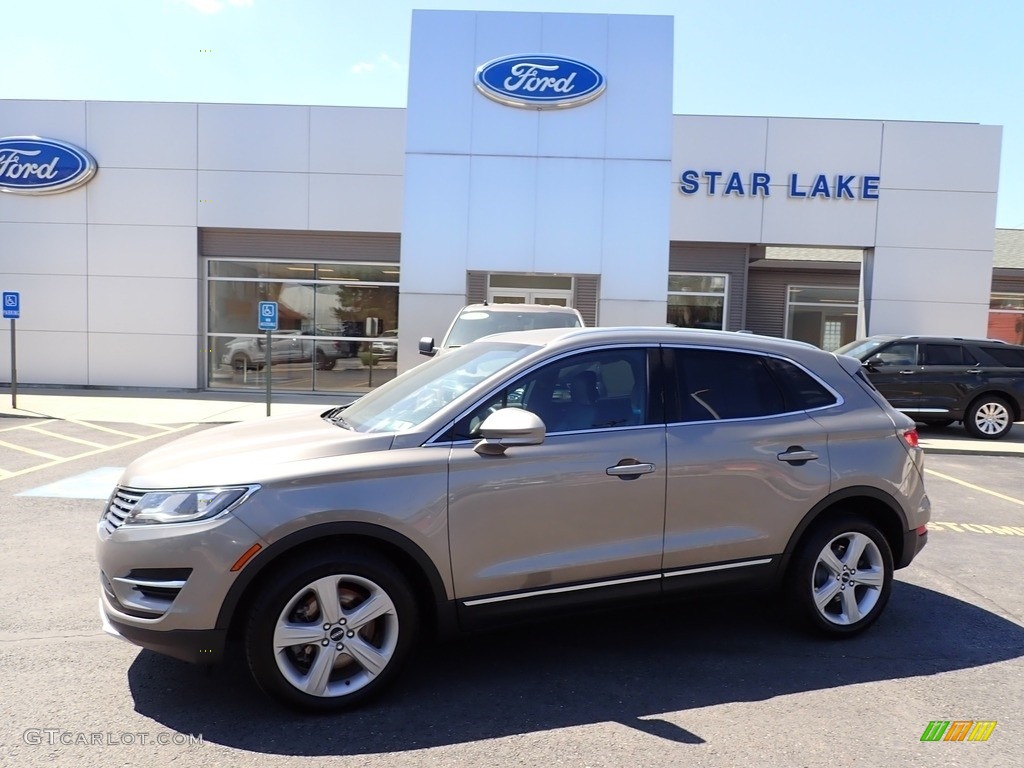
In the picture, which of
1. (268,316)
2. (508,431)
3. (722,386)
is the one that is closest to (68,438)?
(268,316)

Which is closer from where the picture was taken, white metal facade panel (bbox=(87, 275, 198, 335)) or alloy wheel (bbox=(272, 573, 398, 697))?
alloy wheel (bbox=(272, 573, 398, 697))

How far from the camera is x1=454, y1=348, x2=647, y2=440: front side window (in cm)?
364

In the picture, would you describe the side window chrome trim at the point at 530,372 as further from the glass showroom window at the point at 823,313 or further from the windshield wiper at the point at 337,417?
the glass showroom window at the point at 823,313

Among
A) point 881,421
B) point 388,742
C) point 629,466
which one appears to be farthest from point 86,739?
point 881,421

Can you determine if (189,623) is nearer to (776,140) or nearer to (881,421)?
(881,421)

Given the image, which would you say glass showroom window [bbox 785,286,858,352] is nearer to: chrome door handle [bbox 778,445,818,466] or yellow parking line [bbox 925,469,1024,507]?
yellow parking line [bbox 925,469,1024,507]

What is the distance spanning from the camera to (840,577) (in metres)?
4.09

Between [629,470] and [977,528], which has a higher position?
[629,470]

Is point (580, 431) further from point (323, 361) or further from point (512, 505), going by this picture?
point (323, 361)

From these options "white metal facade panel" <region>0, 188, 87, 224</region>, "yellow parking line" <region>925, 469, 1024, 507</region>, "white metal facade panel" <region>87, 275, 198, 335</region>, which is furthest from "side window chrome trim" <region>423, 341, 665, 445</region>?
"white metal facade panel" <region>0, 188, 87, 224</region>

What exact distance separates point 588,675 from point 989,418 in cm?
1179

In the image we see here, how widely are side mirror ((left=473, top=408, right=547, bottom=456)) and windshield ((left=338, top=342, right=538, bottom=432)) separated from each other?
35cm

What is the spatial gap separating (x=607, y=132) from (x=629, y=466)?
1249cm
